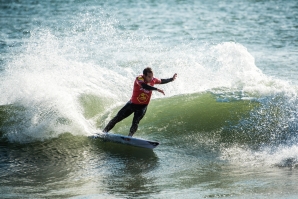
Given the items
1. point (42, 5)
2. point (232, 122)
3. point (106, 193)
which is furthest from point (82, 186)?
point (42, 5)

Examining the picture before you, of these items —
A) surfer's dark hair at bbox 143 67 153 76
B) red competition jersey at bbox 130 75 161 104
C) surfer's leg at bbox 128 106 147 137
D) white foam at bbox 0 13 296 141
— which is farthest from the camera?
white foam at bbox 0 13 296 141

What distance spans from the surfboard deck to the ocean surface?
0.12m

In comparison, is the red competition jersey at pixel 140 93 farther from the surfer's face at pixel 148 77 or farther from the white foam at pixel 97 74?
the white foam at pixel 97 74

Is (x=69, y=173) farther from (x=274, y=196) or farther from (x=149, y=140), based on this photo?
(x=274, y=196)

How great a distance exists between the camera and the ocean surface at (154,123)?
340 inches

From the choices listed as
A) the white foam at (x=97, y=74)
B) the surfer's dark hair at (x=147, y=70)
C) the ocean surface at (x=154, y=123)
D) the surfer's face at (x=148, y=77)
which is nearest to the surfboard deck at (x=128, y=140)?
the ocean surface at (x=154, y=123)

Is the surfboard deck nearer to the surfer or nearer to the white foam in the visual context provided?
the surfer

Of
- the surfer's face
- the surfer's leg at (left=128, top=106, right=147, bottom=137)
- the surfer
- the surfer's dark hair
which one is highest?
the surfer's dark hair

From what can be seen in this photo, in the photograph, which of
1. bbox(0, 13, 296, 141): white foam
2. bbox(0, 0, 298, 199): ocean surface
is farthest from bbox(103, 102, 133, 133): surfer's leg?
bbox(0, 13, 296, 141): white foam

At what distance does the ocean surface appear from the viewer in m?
8.63

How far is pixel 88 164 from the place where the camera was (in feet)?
32.3

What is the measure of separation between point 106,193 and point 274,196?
2624 mm

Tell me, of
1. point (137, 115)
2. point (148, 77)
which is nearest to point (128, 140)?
point (137, 115)

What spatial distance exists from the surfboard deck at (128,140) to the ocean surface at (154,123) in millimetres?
118
